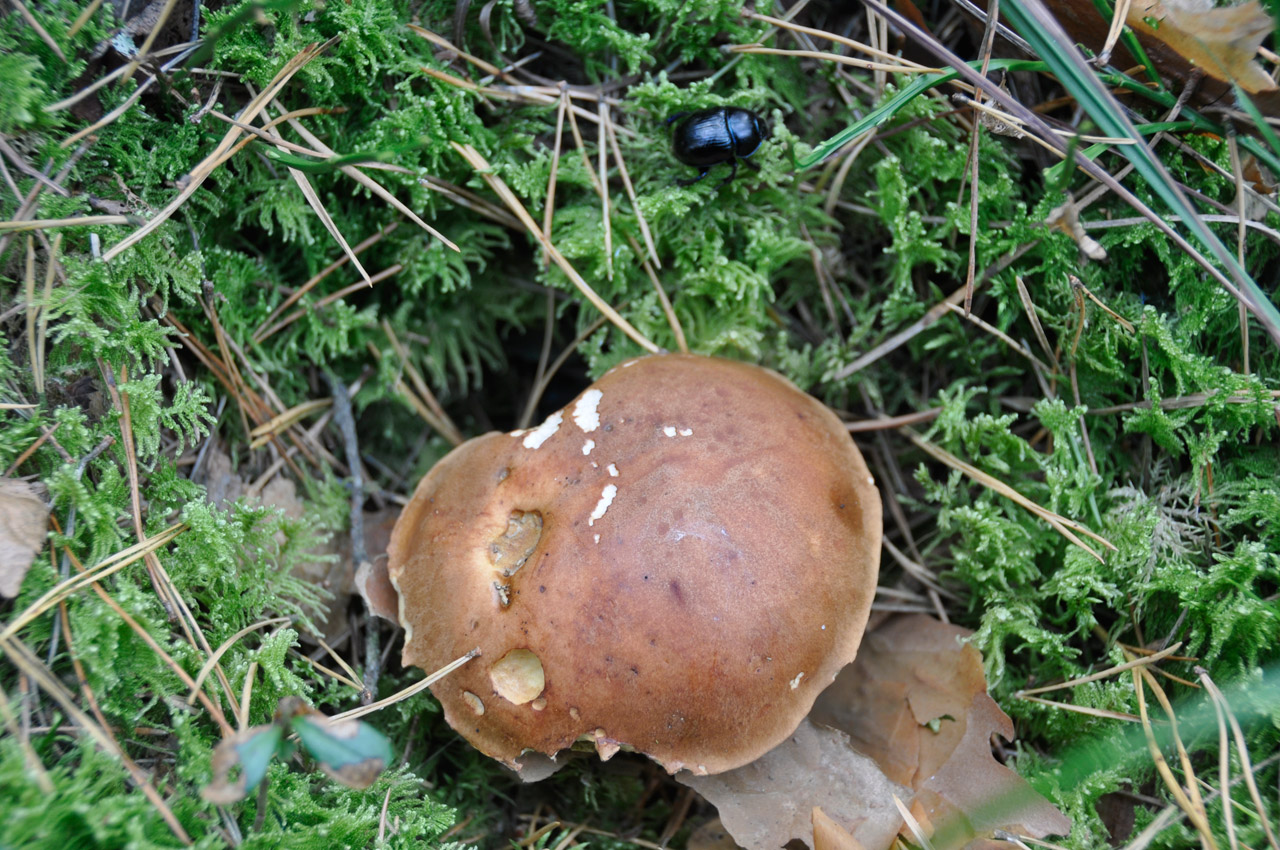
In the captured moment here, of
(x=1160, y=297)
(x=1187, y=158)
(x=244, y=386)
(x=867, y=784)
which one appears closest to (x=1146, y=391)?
(x=1160, y=297)

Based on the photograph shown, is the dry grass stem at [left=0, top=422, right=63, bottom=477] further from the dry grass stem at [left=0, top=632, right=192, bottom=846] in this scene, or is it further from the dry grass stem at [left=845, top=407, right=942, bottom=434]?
the dry grass stem at [left=845, top=407, right=942, bottom=434]

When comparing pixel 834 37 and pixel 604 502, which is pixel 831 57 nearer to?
pixel 834 37

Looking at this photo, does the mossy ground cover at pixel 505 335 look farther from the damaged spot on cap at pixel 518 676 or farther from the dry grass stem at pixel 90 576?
the damaged spot on cap at pixel 518 676

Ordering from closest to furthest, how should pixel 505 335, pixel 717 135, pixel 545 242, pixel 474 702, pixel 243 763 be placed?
pixel 243 763
pixel 474 702
pixel 717 135
pixel 545 242
pixel 505 335

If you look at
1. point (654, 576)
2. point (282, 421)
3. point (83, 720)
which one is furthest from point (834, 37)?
point (83, 720)

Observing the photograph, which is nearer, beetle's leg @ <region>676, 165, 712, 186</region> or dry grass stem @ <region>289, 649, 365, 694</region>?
Answer: dry grass stem @ <region>289, 649, 365, 694</region>

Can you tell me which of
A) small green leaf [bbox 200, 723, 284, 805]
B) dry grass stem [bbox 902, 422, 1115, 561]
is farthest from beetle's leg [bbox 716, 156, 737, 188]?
small green leaf [bbox 200, 723, 284, 805]

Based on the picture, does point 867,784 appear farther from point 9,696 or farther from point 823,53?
point 823,53
